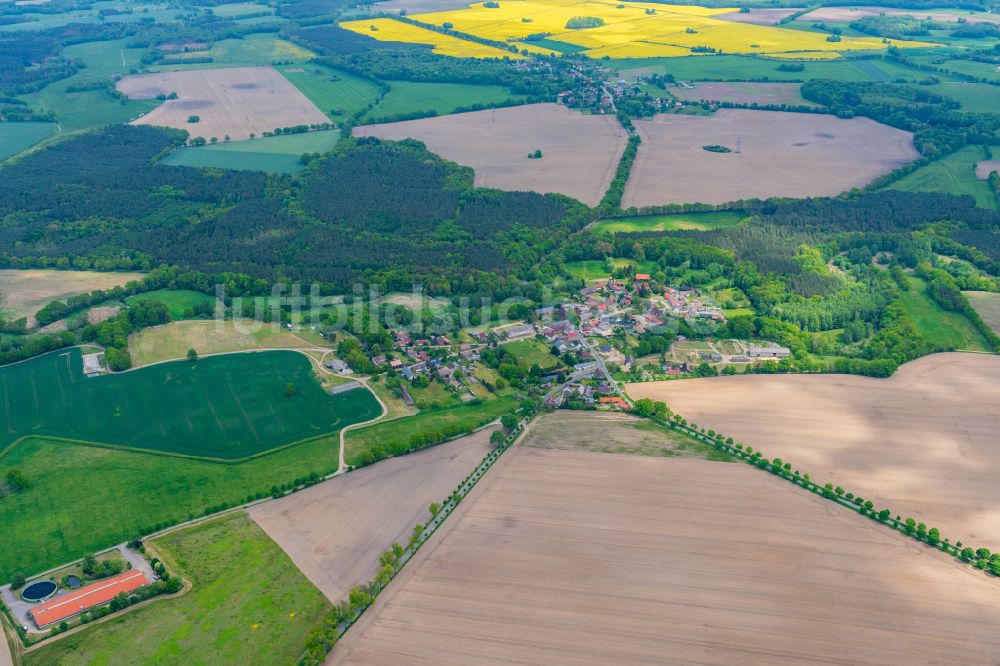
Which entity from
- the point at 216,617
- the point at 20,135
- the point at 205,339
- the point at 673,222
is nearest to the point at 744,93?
the point at 673,222

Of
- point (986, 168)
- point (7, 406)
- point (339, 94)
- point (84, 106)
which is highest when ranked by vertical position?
point (339, 94)

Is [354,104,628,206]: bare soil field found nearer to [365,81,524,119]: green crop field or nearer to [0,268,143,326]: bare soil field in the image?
[365,81,524,119]: green crop field

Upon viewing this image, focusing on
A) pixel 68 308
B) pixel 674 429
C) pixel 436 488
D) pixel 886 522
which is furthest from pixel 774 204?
pixel 68 308

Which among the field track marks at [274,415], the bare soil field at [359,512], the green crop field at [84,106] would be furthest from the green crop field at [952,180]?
the green crop field at [84,106]

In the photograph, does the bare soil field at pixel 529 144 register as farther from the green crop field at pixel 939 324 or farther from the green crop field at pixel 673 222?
the green crop field at pixel 939 324

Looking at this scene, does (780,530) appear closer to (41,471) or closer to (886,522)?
(886,522)

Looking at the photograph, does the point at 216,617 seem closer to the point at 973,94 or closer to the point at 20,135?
the point at 20,135
